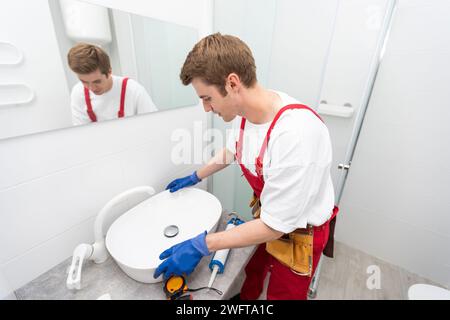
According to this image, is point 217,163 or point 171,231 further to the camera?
point 217,163

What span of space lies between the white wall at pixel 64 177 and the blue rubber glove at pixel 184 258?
379 mm

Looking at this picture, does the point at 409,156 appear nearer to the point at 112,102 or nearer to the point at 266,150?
the point at 266,150

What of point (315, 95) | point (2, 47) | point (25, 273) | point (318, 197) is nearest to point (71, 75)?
point (2, 47)

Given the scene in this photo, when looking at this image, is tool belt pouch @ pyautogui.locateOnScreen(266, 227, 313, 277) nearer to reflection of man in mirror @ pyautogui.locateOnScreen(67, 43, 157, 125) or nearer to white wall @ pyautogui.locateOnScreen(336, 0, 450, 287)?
reflection of man in mirror @ pyautogui.locateOnScreen(67, 43, 157, 125)

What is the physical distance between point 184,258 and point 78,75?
2.23 feet

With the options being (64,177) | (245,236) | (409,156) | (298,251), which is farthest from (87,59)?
(409,156)

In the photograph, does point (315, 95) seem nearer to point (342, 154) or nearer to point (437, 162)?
point (342, 154)

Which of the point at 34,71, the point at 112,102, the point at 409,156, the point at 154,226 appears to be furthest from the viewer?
the point at 409,156

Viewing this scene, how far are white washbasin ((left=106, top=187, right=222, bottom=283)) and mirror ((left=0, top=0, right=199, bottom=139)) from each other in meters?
0.42

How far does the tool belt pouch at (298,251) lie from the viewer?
836mm

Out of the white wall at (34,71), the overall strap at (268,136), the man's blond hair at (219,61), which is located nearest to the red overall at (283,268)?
the overall strap at (268,136)

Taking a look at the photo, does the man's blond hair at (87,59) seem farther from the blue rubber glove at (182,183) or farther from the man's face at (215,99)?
the blue rubber glove at (182,183)

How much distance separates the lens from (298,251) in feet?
2.80

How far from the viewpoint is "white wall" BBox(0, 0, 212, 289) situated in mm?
616
